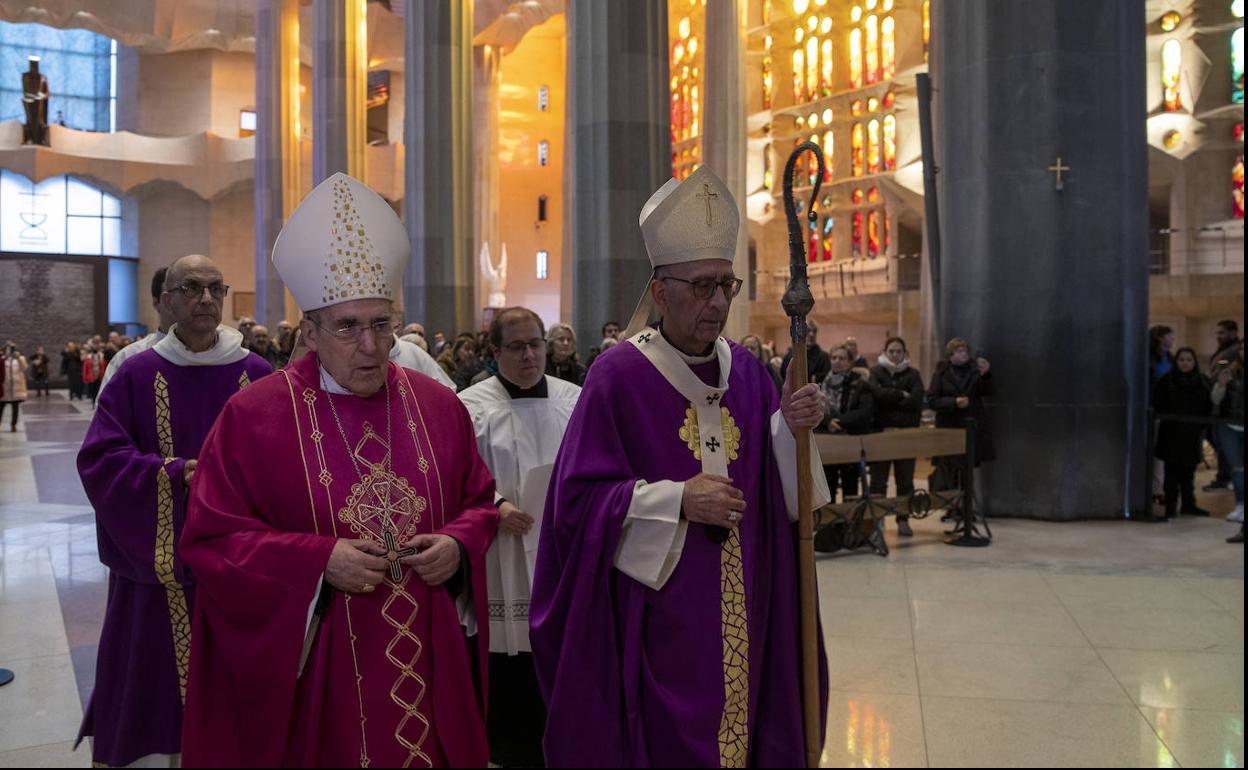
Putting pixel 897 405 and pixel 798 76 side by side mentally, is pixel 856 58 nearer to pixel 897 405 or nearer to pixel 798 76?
pixel 798 76

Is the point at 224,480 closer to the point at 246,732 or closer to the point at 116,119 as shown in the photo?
the point at 246,732

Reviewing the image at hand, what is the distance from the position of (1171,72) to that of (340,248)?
2428 centimetres

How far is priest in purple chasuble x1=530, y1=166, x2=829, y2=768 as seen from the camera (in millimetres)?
2936

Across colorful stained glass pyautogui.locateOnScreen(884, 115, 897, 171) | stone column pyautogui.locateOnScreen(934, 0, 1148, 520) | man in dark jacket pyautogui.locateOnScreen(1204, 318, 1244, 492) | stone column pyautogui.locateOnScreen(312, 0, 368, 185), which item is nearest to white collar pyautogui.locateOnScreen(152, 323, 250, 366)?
stone column pyautogui.locateOnScreen(934, 0, 1148, 520)

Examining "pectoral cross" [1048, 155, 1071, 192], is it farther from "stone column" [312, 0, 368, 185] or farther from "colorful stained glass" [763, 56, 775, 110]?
"colorful stained glass" [763, 56, 775, 110]

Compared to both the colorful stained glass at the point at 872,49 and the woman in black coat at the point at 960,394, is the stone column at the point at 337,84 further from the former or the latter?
the woman in black coat at the point at 960,394

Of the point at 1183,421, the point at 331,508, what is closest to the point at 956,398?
the point at 1183,421

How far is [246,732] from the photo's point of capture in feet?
8.18

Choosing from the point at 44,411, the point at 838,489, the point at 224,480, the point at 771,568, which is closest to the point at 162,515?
the point at 224,480

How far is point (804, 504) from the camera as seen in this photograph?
2.98 meters

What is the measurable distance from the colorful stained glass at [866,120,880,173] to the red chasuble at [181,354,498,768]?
3040cm

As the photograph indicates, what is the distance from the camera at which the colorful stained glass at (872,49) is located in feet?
104

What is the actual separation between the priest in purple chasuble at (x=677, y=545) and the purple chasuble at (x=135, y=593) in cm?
139

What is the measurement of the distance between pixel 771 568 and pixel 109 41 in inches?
1746
